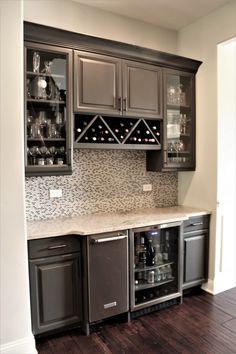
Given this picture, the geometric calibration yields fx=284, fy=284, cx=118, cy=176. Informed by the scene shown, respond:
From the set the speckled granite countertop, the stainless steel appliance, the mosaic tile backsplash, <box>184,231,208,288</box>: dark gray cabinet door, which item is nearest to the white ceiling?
the mosaic tile backsplash

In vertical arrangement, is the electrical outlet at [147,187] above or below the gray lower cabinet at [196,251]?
above

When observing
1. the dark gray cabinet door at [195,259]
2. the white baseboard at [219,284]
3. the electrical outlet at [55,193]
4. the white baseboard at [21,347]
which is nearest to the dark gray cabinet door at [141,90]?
the electrical outlet at [55,193]

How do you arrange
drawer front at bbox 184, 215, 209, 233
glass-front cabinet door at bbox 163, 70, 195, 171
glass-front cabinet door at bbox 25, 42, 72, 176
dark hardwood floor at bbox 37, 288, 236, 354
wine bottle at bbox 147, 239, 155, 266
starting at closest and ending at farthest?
dark hardwood floor at bbox 37, 288, 236, 354 → glass-front cabinet door at bbox 25, 42, 72, 176 → wine bottle at bbox 147, 239, 155, 266 → drawer front at bbox 184, 215, 209, 233 → glass-front cabinet door at bbox 163, 70, 195, 171

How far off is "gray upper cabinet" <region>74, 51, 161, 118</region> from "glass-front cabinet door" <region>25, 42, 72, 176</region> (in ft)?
0.39

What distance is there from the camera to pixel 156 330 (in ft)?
8.32

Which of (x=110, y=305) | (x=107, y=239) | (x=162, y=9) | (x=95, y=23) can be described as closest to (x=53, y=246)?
(x=107, y=239)

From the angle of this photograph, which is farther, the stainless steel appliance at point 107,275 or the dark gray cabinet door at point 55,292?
the stainless steel appliance at point 107,275

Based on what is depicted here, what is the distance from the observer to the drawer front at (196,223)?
3076 millimetres

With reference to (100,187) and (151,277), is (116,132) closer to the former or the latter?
(100,187)

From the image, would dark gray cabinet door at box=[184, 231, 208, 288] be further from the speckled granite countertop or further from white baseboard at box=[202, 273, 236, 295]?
the speckled granite countertop

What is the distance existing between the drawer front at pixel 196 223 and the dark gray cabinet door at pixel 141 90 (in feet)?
3.94

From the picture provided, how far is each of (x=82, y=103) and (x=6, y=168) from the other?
3.23 ft

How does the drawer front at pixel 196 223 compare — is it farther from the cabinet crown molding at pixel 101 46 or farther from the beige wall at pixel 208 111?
the cabinet crown molding at pixel 101 46

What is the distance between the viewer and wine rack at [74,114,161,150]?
108 inches
